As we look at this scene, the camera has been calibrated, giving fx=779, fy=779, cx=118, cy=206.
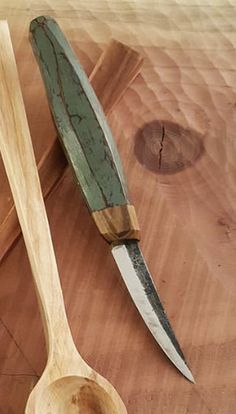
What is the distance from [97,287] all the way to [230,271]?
5.2 inches

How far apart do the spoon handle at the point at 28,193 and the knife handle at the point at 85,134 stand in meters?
0.03

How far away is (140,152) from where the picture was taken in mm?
833

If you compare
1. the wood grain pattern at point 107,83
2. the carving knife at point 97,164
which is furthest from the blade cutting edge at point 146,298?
the wood grain pattern at point 107,83

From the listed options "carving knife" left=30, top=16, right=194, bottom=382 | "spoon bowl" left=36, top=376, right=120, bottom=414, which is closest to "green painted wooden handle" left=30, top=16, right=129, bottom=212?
"carving knife" left=30, top=16, right=194, bottom=382

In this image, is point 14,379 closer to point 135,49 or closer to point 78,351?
point 78,351

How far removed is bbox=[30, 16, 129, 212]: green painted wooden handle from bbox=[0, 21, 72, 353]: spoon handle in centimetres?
3

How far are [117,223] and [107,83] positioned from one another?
0.68 ft

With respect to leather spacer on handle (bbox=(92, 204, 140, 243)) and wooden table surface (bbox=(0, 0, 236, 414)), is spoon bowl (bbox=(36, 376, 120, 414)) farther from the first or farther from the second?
leather spacer on handle (bbox=(92, 204, 140, 243))

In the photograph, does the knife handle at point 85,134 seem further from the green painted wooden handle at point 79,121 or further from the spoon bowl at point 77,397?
the spoon bowl at point 77,397

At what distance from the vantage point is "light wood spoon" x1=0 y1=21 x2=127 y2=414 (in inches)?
26.2

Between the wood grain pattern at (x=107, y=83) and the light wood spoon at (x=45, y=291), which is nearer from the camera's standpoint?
the light wood spoon at (x=45, y=291)

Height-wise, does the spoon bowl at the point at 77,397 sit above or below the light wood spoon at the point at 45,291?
below

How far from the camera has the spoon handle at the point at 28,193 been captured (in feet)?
2.28

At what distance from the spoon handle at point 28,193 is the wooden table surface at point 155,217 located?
0.13ft
